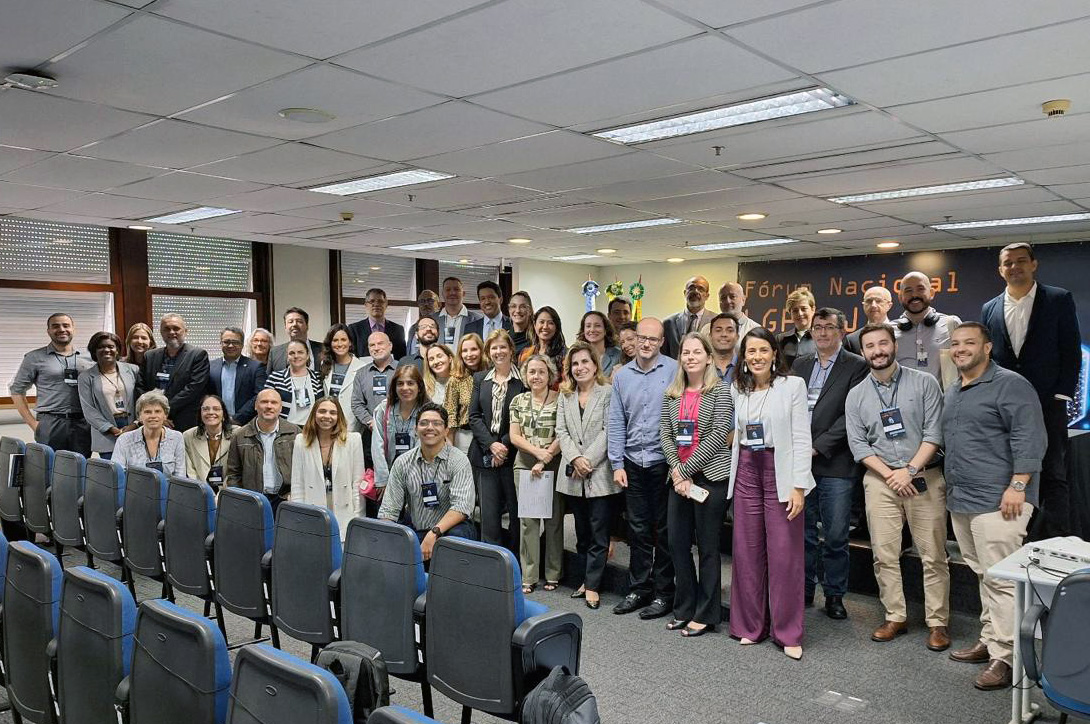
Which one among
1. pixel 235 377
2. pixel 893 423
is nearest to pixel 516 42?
pixel 893 423

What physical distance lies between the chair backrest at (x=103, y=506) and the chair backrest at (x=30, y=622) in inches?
58.2

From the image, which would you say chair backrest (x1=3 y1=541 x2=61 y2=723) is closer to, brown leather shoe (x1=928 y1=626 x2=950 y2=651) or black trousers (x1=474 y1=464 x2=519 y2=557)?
black trousers (x1=474 y1=464 x2=519 y2=557)

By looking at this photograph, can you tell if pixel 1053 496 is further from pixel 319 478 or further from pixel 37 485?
pixel 37 485

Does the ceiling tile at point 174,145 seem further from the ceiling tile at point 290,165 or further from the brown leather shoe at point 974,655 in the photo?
the brown leather shoe at point 974,655

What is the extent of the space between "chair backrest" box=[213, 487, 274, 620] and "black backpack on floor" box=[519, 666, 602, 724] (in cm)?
154

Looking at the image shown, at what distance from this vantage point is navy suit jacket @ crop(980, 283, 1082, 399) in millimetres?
4215

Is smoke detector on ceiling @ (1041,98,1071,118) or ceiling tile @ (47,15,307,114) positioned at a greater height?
ceiling tile @ (47,15,307,114)

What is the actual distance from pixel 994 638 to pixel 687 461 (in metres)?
1.50

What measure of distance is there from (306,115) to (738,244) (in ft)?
21.9

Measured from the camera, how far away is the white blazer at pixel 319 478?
4305mm

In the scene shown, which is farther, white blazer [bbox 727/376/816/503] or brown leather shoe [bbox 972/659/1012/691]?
white blazer [bbox 727/376/816/503]

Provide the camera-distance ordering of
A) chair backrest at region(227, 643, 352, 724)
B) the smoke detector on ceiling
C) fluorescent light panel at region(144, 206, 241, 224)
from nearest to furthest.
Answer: chair backrest at region(227, 643, 352, 724) < the smoke detector on ceiling < fluorescent light panel at region(144, 206, 241, 224)

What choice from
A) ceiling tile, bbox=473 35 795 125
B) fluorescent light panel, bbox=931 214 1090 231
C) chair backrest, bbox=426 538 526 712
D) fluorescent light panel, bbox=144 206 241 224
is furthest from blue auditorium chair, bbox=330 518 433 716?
fluorescent light panel, bbox=931 214 1090 231

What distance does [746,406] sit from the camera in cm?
375
